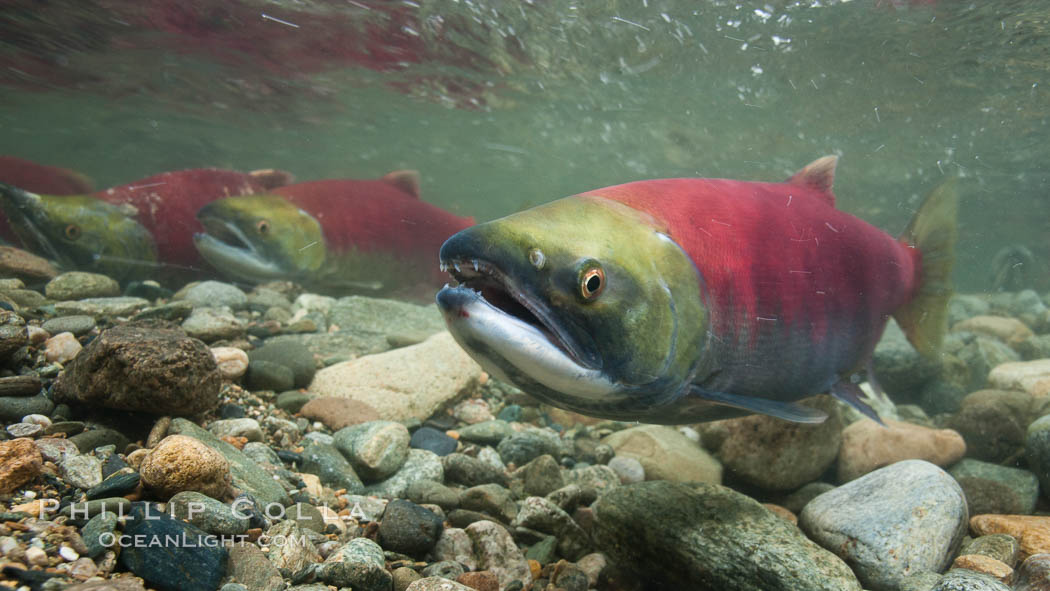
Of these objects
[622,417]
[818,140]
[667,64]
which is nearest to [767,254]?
[622,417]

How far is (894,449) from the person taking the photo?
11.9 feet

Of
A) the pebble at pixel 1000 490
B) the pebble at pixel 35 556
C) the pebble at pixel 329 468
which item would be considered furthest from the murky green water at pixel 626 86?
the pebble at pixel 35 556

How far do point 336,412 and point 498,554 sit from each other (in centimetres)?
151

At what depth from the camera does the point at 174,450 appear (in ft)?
5.83

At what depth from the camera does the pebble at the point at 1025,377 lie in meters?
4.82

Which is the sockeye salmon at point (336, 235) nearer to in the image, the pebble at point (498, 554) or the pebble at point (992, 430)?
the pebble at point (498, 554)

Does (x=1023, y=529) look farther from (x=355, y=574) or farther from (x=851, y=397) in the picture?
(x=355, y=574)

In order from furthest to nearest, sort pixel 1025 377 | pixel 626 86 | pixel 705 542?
1. pixel 626 86
2. pixel 1025 377
3. pixel 705 542

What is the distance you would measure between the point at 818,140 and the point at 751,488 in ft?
59.1

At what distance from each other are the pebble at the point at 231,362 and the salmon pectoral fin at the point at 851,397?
3.39m

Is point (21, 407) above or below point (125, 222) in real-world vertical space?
above

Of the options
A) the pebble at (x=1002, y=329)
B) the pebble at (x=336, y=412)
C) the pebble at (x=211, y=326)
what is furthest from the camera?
the pebble at (x=1002, y=329)

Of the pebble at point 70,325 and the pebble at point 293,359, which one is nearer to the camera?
the pebble at point 70,325

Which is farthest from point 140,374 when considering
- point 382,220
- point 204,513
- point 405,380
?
point 382,220
